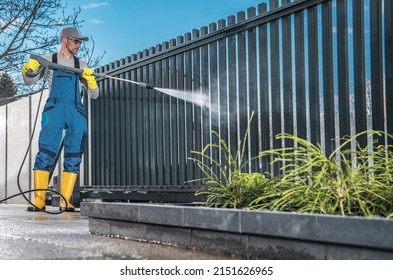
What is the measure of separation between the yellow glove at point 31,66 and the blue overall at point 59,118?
26 centimetres

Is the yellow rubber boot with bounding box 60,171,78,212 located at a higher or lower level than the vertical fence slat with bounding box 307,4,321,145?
lower

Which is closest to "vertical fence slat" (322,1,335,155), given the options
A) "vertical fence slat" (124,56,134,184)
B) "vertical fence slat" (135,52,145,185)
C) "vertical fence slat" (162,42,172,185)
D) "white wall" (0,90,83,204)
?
"vertical fence slat" (162,42,172,185)

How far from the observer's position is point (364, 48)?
4785 mm

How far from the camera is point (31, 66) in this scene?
689 cm

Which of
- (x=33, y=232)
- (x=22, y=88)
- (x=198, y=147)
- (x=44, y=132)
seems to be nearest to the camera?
(x=33, y=232)

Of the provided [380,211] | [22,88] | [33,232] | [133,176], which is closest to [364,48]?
[380,211]

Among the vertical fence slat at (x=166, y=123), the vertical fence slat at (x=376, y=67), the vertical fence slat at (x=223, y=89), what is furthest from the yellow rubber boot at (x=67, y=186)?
the vertical fence slat at (x=376, y=67)

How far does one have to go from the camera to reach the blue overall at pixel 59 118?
23.5ft

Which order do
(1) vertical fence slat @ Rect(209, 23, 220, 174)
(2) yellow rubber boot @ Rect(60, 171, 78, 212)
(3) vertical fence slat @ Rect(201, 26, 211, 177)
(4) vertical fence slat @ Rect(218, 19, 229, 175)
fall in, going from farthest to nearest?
(2) yellow rubber boot @ Rect(60, 171, 78, 212) < (3) vertical fence slat @ Rect(201, 26, 211, 177) < (1) vertical fence slat @ Rect(209, 23, 220, 174) < (4) vertical fence slat @ Rect(218, 19, 229, 175)

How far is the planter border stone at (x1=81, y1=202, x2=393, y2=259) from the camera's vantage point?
250cm

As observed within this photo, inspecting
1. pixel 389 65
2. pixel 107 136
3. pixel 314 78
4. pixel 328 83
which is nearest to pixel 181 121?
pixel 107 136

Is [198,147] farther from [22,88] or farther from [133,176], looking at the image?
[22,88]

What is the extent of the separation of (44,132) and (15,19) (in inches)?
325

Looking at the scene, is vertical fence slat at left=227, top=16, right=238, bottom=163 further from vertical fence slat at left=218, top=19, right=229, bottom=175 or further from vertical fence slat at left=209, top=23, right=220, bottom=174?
vertical fence slat at left=209, top=23, right=220, bottom=174
